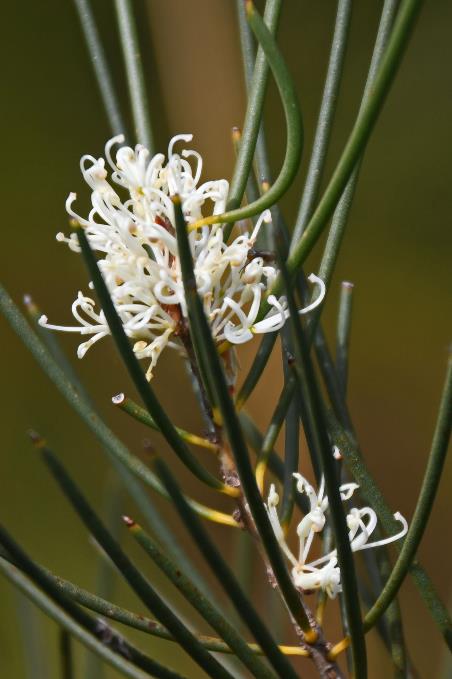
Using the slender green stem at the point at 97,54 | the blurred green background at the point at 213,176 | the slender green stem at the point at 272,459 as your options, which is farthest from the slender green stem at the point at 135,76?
the blurred green background at the point at 213,176

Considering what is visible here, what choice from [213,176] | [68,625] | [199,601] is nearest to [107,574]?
[68,625]

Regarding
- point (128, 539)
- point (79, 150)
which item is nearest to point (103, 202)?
point (128, 539)

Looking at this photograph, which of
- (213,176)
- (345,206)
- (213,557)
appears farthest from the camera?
→ (213,176)

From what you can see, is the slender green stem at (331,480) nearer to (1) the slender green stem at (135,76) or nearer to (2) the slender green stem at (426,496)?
(2) the slender green stem at (426,496)

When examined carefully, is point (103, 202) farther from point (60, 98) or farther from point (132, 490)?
point (60, 98)

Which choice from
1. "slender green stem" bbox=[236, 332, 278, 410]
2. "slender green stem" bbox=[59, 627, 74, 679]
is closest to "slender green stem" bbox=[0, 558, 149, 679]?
"slender green stem" bbox=[59, 627, 74, 679]

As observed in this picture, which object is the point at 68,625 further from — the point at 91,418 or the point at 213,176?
the point at 213,176
